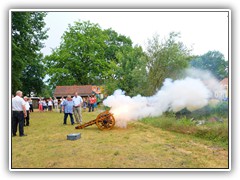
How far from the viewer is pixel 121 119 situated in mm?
8633

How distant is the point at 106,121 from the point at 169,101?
211 cm

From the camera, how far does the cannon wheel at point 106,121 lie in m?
8.45

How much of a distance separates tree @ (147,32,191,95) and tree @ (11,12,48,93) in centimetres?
423

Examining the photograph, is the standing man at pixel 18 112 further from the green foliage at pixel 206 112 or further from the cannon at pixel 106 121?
the green foliage at pixel 206 112

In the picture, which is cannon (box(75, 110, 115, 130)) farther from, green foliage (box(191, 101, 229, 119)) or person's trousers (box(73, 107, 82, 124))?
green foliage (box(191, 101, 229, 119))

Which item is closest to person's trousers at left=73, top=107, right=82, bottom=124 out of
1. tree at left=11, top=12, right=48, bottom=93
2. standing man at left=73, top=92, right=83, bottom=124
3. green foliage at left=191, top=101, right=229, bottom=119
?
standing man at left=73, top=92, right=83, bottom=124

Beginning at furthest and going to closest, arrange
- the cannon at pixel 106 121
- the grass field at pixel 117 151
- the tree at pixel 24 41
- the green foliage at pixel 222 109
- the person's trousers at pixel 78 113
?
the person's trousers at pixel 78 113, the cannon at pixel 106 121, the tree at pixel 24 41, the green foliage at pixel 222 109, the grass field at pixel 117 151

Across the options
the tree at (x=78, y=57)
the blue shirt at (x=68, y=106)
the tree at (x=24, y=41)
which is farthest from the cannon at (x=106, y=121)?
the tree at (x=24, y=41)

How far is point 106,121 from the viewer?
28.0ft

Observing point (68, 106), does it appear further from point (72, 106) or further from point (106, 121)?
point (106, 121)

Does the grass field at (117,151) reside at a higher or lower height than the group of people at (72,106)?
lower

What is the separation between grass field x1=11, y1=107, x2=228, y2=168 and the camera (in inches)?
197

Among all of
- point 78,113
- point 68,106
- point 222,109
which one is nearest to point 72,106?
point 68,106

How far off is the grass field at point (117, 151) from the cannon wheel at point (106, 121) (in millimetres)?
650
